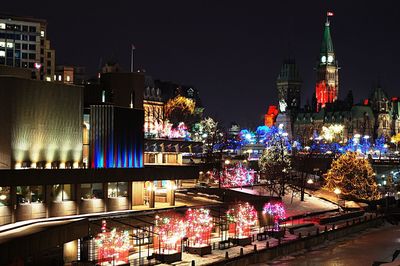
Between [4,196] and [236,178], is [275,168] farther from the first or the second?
[4,196]

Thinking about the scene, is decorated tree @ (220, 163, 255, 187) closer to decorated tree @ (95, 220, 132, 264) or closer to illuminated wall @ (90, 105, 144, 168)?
illuminated wall @ (90, 105, 144, 168)


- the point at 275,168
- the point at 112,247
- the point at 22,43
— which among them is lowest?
the point at 112,247

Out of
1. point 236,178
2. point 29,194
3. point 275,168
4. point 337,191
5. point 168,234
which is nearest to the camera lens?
point 29,194

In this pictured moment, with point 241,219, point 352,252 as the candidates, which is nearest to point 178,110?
point 352,252

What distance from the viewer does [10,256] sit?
31.2 meters

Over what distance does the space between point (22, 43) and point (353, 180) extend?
72.3 metres

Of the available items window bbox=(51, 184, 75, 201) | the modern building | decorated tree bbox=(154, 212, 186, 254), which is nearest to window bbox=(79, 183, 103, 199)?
window bbox=(51, 184, 75, 201)

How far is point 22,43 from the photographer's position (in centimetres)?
12988

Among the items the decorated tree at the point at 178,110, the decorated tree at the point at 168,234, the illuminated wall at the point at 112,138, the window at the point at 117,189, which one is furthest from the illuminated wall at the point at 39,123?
the decorated tree at the point at 178,110

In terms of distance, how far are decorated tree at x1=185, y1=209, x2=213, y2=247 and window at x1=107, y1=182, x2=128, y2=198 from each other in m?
5.25

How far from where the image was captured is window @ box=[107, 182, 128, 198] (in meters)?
49.5

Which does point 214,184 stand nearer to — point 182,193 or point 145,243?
point 182,193

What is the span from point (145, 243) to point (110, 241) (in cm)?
661

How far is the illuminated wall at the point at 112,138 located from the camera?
5084 centimetres
